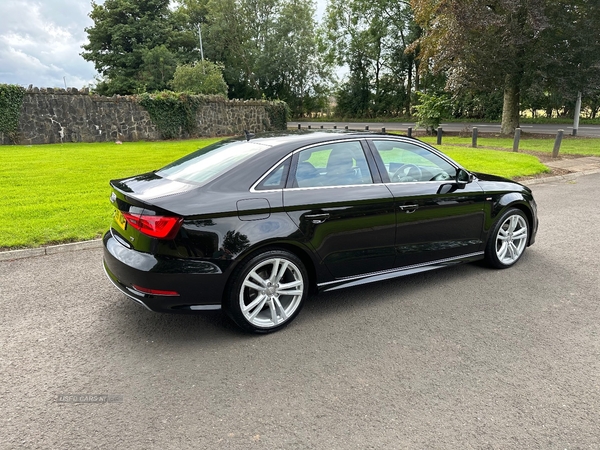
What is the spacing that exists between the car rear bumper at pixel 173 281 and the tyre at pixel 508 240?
3.06 m

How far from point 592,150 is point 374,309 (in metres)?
16.4

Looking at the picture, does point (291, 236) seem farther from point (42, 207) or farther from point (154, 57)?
point (154, 57)

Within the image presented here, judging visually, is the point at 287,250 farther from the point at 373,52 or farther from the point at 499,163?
the point at 373,52

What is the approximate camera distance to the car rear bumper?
10.1 feet

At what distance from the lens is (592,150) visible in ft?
53.1

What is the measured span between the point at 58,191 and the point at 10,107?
12569 mm

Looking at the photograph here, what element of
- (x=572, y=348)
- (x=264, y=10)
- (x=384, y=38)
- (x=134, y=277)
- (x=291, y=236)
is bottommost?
(x=572, y=348)

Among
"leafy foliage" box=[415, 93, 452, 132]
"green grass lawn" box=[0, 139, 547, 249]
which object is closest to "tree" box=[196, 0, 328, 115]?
"leafy foliage" box=[415, 93, 452, 132]

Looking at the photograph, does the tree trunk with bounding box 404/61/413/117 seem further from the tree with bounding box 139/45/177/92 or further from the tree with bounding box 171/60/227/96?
the tree with bounding box 139/45/177/92

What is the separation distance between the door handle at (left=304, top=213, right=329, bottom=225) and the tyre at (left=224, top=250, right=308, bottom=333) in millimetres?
330

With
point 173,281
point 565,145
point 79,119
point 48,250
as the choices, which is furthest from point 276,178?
point 79,119

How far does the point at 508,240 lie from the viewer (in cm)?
482

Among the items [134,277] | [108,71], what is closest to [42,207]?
[134,277]

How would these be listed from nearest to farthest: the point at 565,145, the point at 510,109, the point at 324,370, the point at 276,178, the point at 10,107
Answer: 1. the point at 324,370
2. the point at 276,178
3. the point at 10,107
4. the point at 565,145
5. the point at 510,109
